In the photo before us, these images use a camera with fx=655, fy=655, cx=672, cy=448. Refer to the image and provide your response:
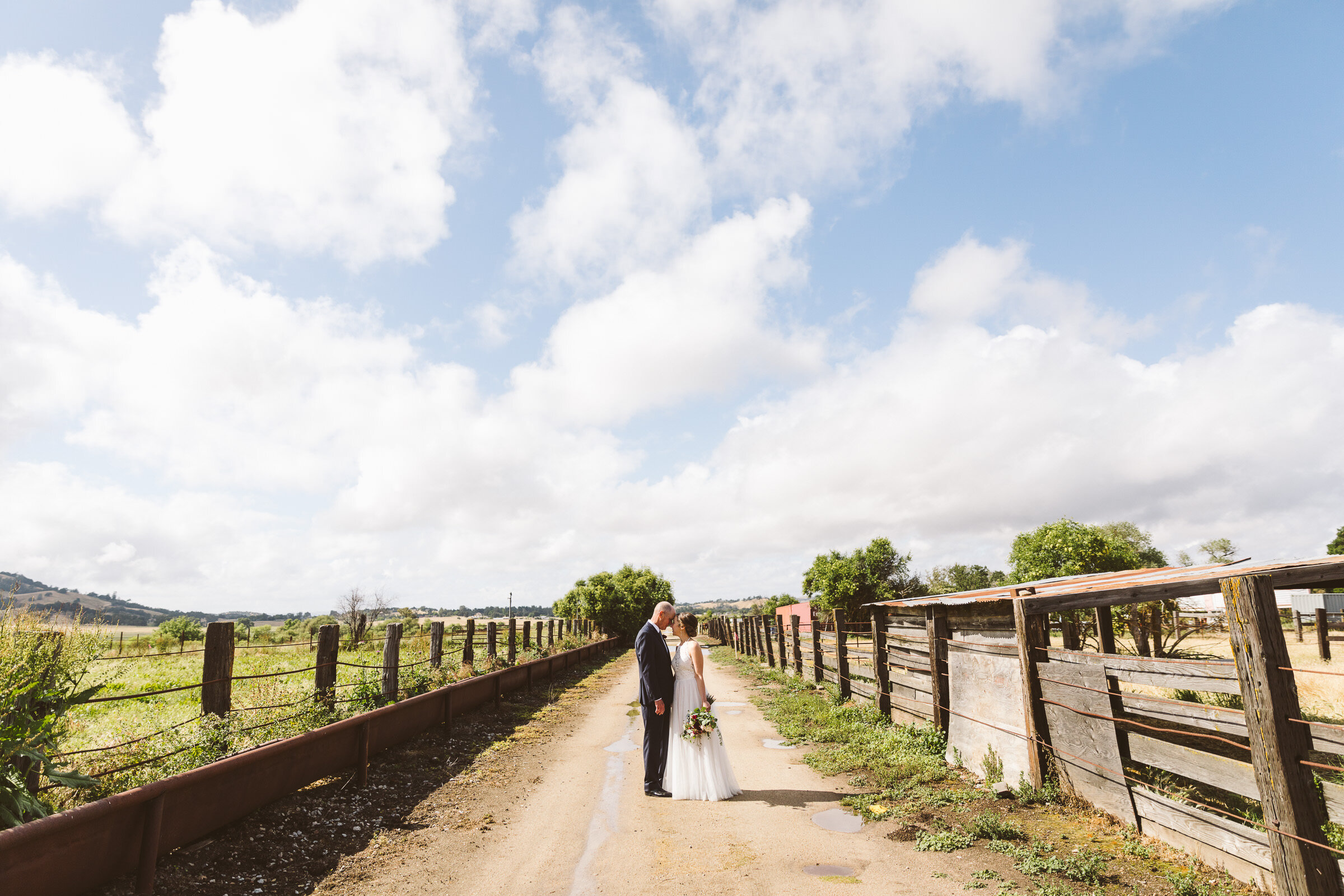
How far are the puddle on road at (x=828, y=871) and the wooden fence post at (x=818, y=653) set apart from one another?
413 inches

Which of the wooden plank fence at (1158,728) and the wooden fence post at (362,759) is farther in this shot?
the wooden fence post at (362,759)

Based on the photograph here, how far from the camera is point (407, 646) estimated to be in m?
21.1

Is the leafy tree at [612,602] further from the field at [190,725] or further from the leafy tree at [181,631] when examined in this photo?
the field at [190,725]

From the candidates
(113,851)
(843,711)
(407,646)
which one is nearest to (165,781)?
(113,851)

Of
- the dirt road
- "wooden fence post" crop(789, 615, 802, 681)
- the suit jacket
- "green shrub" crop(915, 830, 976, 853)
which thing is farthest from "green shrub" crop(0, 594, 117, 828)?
"wooden fence post" crop(789, 615, 802, 681)

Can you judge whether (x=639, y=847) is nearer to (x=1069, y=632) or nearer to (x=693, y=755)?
(x=693, y=755)

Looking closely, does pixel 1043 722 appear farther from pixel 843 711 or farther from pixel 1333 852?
pixel 843 711

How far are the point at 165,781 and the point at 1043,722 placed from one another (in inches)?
291

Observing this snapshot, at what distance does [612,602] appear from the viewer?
138 ft

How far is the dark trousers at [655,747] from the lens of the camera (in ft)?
23.1

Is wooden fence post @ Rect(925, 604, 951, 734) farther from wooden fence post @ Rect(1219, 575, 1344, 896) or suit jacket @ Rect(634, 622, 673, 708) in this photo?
wooden fence post @ Rect(1219, 575, 1344, 896)

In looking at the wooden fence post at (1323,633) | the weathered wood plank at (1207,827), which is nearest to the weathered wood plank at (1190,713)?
the weathered wood plank at (1207,827)

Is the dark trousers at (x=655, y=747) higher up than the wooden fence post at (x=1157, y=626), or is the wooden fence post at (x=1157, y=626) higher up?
the wooden fence post at (x=1157, y=626)

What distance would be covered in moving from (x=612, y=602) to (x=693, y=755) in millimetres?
35977
